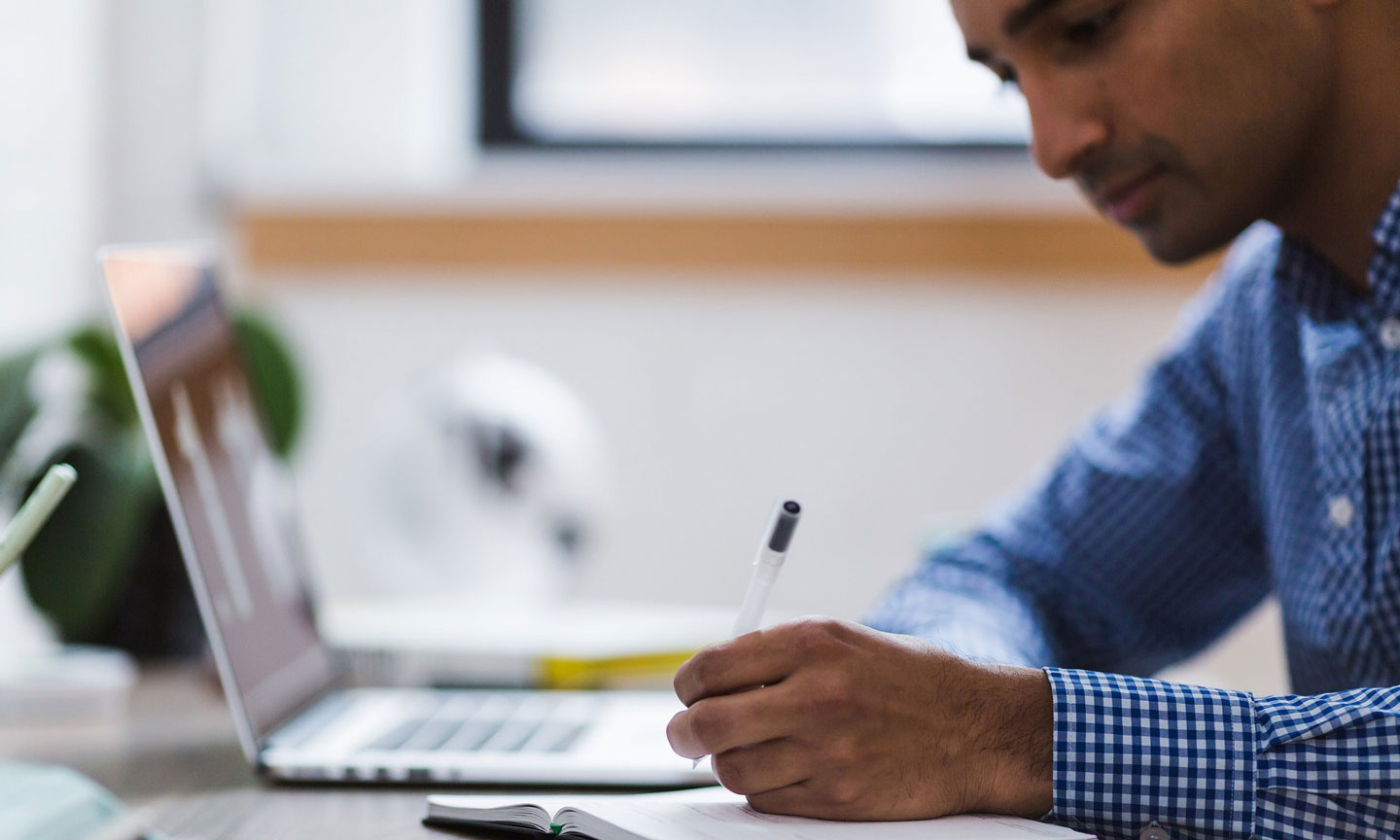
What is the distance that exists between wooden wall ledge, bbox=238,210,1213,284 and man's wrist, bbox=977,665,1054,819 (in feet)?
4.74

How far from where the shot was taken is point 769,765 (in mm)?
601

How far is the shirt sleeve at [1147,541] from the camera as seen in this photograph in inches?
43.7

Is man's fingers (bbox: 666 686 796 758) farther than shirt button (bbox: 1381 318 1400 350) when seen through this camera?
No

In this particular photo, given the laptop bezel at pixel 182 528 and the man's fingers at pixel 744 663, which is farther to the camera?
the laptop bezel at pixel 182 528

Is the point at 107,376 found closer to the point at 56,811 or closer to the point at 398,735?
the point at 398,735

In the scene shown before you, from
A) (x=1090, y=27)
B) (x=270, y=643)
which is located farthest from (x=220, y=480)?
(x=1090, y=27)

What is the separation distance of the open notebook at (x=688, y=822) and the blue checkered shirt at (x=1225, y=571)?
72mm

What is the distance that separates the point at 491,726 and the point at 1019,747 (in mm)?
375

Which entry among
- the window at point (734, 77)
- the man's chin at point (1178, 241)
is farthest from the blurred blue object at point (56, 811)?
the window at point (734, 77)

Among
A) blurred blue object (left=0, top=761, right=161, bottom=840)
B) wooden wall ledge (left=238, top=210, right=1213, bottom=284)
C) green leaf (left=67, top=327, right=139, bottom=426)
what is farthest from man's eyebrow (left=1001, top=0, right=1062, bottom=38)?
wooden wall ledge (left=238, top=210, right=1213, bottom=284)

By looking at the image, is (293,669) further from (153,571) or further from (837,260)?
(837,260)

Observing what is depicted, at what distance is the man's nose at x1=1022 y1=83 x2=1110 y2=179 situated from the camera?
0.92 meters

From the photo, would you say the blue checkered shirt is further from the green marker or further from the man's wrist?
the green marker

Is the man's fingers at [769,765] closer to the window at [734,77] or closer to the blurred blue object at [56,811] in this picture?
the blurred blue object at [56,811]
